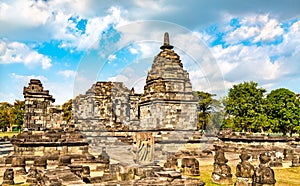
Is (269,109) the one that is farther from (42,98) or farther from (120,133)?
(42,98)

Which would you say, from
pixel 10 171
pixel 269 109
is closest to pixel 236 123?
pixel 269 109

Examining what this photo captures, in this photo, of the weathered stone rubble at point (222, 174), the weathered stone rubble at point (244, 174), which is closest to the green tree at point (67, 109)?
the weathered stone rubble at point (222, 174)

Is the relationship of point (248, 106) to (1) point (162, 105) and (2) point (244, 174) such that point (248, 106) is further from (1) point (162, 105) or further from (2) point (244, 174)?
(2) point (244, 174)

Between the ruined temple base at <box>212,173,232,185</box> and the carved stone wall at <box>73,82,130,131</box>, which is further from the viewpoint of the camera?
the carved stone wall at <box>73,82,130,131</box>

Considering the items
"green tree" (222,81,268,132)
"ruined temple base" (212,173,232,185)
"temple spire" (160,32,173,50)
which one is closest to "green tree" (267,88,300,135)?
"green tree" (222,81,268,132)

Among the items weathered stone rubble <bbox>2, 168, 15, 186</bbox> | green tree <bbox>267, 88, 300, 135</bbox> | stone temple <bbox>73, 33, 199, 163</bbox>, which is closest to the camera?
weathered stone rubble <bbox>2, 168, 15, 186</bbox>

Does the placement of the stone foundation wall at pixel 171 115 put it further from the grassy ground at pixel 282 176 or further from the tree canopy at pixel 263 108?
the tree canopy at pixel 263 108

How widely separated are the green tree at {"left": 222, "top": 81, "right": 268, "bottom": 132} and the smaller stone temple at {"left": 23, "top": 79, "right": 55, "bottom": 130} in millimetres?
28576

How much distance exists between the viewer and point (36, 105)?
1930cm

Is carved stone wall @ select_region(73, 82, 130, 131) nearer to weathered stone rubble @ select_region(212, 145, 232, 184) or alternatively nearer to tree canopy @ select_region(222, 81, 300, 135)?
weathered stone rubble @ select_region(212, 145, 232, 184)

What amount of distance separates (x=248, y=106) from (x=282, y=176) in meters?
28.7

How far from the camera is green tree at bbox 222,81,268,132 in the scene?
3979 cm

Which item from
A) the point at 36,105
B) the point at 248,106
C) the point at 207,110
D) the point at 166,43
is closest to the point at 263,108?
the point at 248,106

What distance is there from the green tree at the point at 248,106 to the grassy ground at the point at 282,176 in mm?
25292
